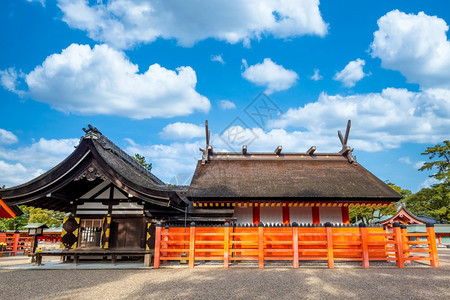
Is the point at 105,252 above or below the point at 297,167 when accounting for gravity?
below

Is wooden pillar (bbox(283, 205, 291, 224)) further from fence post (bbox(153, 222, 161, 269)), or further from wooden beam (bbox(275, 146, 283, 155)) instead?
fence post (bbox(153, 222, 161, 269))

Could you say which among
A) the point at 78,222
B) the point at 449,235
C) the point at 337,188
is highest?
the point at 337,188

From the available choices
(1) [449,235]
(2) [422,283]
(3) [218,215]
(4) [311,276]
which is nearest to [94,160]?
(3) [218,215]

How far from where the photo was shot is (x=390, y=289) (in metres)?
6.20

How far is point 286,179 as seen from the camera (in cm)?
1328

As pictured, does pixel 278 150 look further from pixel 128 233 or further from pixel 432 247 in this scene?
pixel 128 233

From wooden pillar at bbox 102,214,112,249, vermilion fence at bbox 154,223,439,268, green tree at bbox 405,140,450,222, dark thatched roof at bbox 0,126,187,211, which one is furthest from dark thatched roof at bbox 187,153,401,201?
green tree at bbox 405,140,450,222

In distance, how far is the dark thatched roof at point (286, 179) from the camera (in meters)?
11.7

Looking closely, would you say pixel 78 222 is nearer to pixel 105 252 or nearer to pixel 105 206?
pixel 105 206

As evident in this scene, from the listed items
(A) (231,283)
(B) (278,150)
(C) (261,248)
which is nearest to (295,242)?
(C) (261,248)

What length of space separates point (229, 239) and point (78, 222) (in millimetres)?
5944

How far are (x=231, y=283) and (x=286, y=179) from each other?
23.8 feet

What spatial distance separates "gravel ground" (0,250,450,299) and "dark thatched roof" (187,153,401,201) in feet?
10.7

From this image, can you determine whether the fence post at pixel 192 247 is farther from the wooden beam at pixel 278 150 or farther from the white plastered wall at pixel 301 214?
the wooden beam at pixel 278 150
